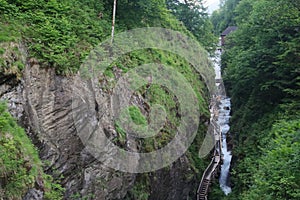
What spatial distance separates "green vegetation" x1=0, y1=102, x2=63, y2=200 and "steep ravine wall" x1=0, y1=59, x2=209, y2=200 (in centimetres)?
41

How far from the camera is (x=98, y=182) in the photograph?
27.3 ft

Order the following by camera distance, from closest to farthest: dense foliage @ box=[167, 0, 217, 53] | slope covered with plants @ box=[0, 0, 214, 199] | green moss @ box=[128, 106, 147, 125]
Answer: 1. slope covered with plants @ box=[0, 0, 214, 199]
2. green moss @ box=[128, 106, 147, 125]
3. dense foliage @ box=[167, 0, 217, 53]

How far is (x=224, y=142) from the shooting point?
24.4 m

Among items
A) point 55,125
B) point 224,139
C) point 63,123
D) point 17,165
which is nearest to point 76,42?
point 63,123

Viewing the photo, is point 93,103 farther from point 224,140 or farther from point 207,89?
point 224,140

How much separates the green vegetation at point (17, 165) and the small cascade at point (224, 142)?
575 inches

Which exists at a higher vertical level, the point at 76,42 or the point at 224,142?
the point at 76,42

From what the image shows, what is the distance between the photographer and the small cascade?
64.8ft

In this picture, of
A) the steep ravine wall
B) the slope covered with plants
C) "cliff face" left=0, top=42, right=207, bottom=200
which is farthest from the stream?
the steep ravine wall

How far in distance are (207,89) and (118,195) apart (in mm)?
15251

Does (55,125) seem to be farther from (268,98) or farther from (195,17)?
(195,17)

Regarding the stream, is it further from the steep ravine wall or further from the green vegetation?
the green vegetation

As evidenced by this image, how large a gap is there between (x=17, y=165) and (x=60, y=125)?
76.5 inches

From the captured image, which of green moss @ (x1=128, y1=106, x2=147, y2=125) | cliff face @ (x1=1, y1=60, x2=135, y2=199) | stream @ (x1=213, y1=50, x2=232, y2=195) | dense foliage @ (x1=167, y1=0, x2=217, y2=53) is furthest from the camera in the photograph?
dense foliage @ (x1=167, y1=0, x2=217, y2=53)
